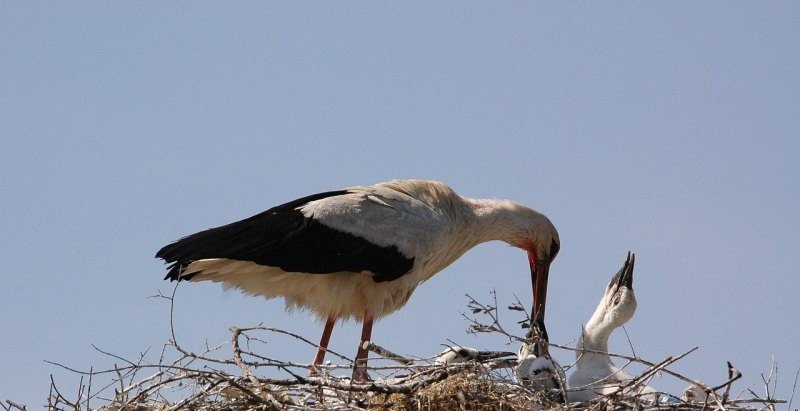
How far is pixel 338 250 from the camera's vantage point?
354 inches

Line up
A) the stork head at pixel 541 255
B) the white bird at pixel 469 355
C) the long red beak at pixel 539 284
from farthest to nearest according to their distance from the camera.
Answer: the long red beak at pixel 539 284 < the stork head at pixel 541 255 < the white bird at pixel 469 355

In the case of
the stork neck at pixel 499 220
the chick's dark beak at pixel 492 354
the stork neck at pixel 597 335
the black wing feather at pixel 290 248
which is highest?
the stork neck at pixel 499 220

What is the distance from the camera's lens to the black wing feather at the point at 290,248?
8.71 m

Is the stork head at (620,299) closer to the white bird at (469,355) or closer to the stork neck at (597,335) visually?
the stork neck at (597,335)

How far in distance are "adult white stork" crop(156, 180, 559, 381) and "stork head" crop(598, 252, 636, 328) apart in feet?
3.62

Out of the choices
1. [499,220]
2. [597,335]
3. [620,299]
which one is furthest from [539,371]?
[499,220]

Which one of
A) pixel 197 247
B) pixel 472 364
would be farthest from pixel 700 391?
pixel 197 247

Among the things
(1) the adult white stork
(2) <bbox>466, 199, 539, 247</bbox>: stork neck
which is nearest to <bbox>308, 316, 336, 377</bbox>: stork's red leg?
(1) the adult white stork

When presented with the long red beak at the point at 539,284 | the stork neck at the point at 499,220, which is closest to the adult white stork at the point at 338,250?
the stork neck at the point at 499,220

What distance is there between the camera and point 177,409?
7.28 metres

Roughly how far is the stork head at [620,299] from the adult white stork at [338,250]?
3.62 feet

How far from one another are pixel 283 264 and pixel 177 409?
1776mm

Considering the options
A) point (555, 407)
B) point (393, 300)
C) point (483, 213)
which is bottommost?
point (555, 407)

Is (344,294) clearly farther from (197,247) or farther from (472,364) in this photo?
(472,364)
